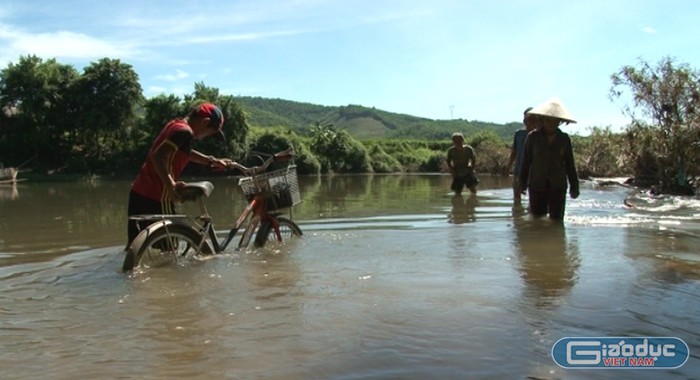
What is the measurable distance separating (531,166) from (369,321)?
16.4 ft

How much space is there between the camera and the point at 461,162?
13422 mm

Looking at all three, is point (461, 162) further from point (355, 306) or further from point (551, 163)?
point (355, 306)

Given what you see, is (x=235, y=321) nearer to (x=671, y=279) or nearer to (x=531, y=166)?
(x=671, y=279)

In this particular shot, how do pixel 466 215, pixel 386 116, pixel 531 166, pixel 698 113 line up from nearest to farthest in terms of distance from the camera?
pixel 531 166 → pixel 466 215 → pixel 698 113 → pixel 386 116

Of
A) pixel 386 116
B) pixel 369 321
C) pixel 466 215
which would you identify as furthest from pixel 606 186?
pixel 386 116

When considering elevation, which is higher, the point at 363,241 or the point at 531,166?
the point at 531,166

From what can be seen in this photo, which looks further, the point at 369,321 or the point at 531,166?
the point at 531,166

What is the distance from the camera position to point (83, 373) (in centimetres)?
277

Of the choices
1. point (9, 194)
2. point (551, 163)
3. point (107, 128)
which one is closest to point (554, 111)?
point (551, 163)

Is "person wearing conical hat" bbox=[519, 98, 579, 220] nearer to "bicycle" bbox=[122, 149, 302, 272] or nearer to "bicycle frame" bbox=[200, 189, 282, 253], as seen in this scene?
"bicycle" bbox=[122, 149, 302, 272]

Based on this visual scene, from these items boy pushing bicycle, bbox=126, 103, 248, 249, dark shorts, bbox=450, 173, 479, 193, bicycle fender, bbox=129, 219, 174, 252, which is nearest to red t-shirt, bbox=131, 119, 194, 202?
boy pushing bicycle, bbox=126, 103, 248, 249

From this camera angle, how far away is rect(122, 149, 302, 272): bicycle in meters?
4.88

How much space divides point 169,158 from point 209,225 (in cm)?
81

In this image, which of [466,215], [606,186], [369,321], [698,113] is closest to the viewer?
[369,321]
